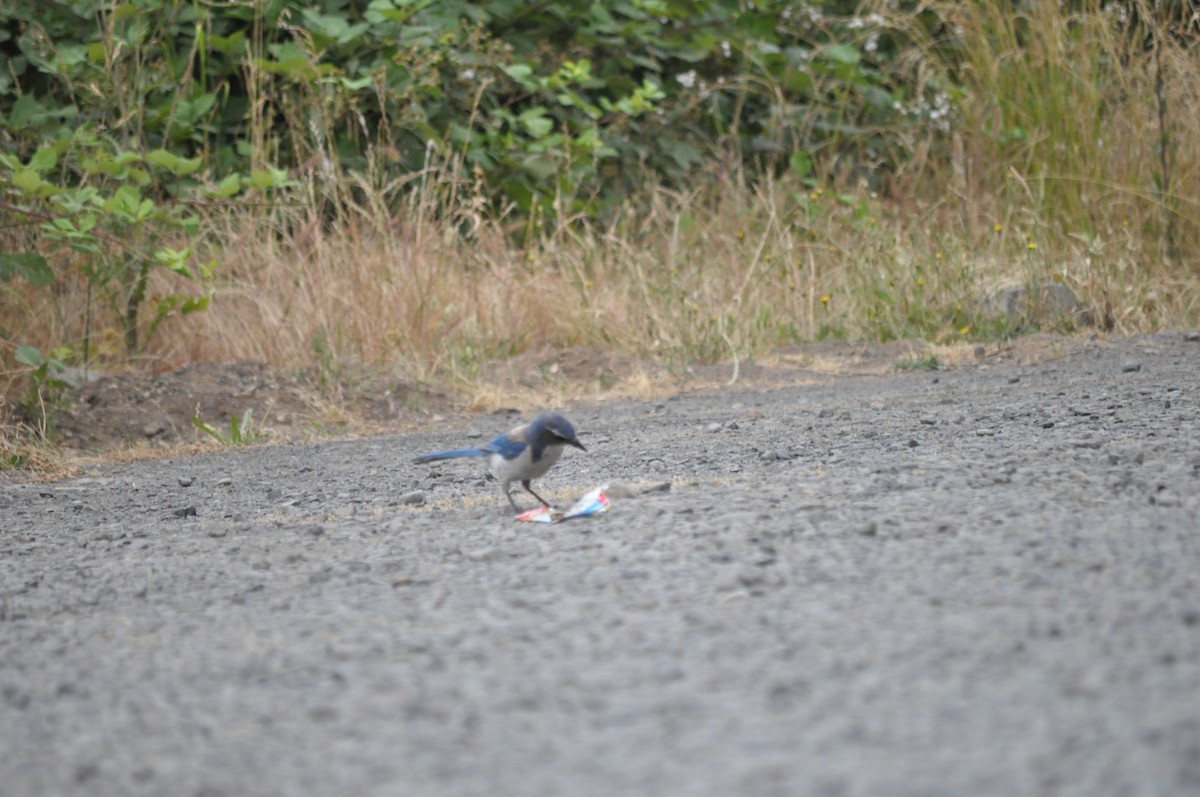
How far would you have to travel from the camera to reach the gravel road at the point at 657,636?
1759 millimetres

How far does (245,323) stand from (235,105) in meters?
2.56

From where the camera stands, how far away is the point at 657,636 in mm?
2279

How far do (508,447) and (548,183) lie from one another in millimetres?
6248

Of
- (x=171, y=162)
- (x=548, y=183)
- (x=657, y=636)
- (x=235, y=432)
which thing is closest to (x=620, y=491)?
(x=657, y=636)

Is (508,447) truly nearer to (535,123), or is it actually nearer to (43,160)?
(43,160)

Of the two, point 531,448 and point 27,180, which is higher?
point 27,180

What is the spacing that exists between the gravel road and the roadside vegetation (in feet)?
9.87

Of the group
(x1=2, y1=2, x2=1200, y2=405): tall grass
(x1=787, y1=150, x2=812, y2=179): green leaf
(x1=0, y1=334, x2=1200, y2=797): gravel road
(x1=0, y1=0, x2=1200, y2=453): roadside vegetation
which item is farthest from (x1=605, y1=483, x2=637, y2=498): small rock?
(x1=787, y1=150, x2=812, y2=179): green leaf

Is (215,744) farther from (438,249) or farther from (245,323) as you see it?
(438,249)

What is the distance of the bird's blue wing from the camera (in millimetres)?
3703

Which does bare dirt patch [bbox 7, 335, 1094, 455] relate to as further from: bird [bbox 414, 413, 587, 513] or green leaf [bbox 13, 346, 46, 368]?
bird [bbox 414, 413, 587, 513]

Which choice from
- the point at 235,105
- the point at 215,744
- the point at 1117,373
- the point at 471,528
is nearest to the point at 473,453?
the point at 471,528

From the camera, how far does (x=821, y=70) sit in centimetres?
1032

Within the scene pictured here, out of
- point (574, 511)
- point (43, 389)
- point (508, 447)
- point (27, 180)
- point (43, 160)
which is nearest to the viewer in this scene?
point (574, 511)
